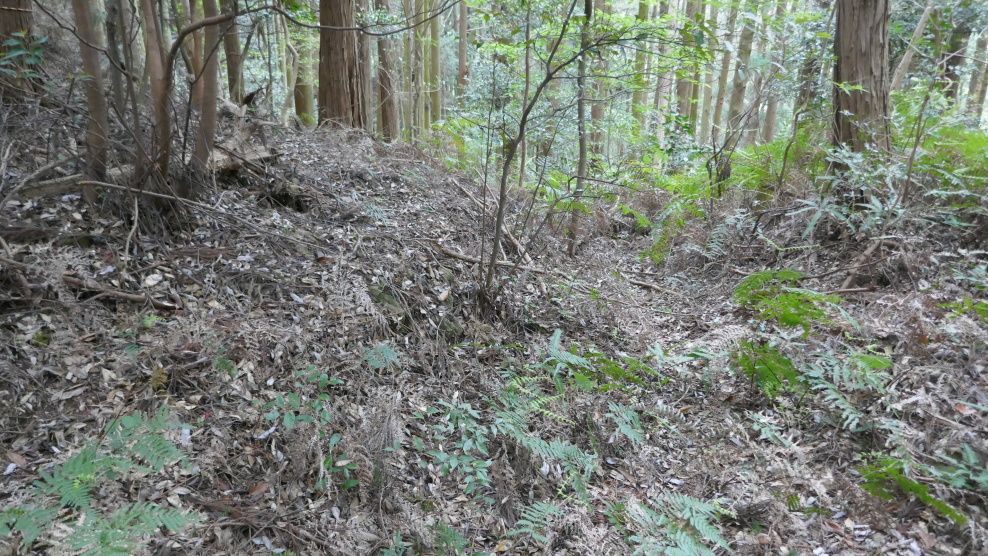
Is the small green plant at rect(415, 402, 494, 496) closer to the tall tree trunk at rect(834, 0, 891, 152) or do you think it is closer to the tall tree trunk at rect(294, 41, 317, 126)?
the tall tree trunk at rect(834, 0, 891, 152)

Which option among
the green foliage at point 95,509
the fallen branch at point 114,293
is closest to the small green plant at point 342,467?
the green foliage at point 95,509

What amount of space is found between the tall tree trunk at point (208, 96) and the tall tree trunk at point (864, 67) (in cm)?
619

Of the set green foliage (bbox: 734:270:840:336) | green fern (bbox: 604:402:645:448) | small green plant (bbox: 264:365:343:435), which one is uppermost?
green foliage (bbox: 734:270:840:336)

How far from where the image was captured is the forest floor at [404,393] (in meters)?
2.75

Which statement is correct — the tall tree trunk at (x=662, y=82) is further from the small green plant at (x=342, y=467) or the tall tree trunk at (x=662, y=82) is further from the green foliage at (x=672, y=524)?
the small green plant at (x=342, y=467)

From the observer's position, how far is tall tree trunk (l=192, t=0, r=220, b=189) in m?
4.11

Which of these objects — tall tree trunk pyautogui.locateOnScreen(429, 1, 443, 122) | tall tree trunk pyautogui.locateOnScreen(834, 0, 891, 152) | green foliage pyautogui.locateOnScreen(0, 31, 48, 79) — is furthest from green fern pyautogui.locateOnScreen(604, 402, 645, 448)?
tall tree trunk pyautogui.locateOnScreen(429, 1, 443, 122)

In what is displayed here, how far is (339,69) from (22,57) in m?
3.95

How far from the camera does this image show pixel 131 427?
8.04 feet

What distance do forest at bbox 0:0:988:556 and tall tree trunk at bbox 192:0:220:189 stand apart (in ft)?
0.08

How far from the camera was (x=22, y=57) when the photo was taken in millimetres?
4488

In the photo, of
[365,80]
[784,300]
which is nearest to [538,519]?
[784,300]

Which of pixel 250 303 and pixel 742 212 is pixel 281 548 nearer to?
pixel 250 303

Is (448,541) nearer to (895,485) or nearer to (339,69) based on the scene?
(895,485)
